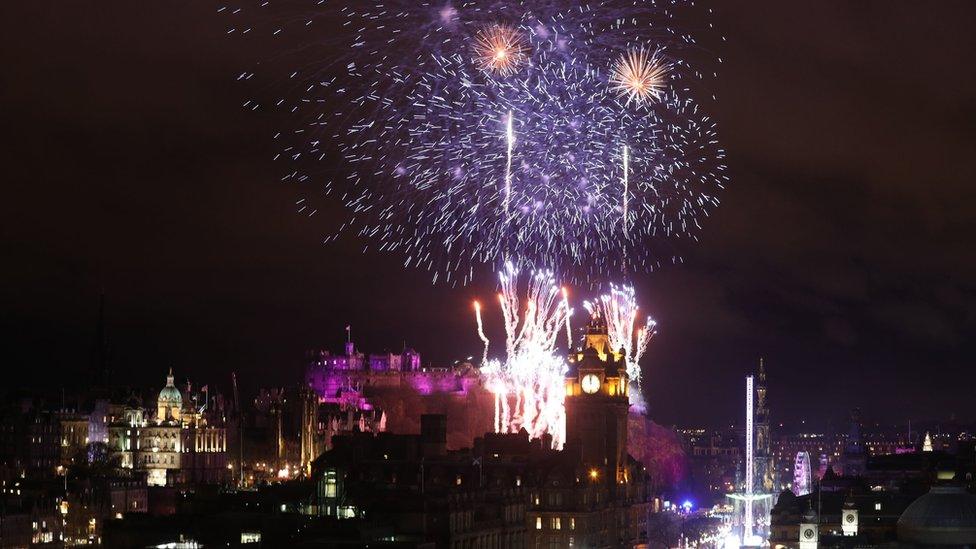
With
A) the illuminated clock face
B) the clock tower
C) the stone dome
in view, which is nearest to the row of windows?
the clock tower

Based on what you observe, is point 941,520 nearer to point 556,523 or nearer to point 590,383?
point 556,523

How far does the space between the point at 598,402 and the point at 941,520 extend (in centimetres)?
4085

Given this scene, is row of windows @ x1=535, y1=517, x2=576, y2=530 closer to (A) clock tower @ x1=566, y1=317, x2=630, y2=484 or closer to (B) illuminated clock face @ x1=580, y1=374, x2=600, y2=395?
(A) clock tower @ x1=566, y1=317, x2=630, y2=484

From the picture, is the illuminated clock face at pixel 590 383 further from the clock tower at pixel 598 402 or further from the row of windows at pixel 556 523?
the row of windows at pixel 556 523

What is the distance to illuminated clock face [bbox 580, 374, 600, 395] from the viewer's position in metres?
187

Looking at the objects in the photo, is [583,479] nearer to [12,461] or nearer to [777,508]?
[777,508]

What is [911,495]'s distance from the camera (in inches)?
7170

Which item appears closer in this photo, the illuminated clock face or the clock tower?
the clock tower

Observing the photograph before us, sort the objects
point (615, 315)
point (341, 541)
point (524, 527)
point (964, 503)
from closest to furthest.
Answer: point (341, 541), point (964, 503), point (524, 527), point (615, 315)

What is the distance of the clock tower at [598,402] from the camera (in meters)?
185

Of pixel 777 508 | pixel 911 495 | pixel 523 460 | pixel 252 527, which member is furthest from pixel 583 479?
pixel 252 527

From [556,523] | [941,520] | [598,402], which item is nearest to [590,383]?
[598,402]

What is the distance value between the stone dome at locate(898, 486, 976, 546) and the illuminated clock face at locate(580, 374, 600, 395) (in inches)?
1443

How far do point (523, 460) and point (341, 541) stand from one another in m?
52.9
